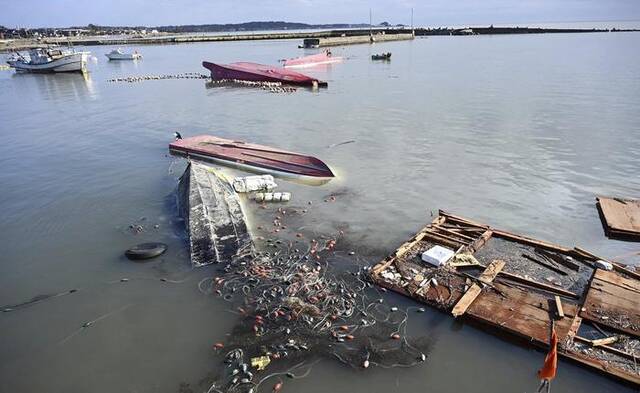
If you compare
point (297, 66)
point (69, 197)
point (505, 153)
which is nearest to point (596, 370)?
point (505, 153)

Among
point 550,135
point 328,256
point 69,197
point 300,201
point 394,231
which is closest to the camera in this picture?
point 328,256

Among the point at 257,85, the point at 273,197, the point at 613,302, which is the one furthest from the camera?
the point at 257,85

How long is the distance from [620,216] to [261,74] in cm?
4126

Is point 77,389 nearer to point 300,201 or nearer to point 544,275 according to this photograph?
point 300,201

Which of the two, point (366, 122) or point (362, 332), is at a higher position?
point (366, 122)

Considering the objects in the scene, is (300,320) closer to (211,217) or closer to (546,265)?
(211,217)

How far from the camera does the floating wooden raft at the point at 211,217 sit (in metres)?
12.4

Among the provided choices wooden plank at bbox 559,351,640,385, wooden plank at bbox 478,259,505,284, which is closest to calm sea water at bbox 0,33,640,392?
wooden plank at bbox 559,351,640,385

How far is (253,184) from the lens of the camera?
1733 centimetres

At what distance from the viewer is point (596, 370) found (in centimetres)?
793

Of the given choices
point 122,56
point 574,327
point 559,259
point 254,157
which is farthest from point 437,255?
point 122,56

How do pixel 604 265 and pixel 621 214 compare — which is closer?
pixel 604 265

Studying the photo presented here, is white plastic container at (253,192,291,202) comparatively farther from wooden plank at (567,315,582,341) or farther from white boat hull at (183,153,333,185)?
wooden plank at (567,315,582,341)

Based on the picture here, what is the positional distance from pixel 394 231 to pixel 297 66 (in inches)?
2255
